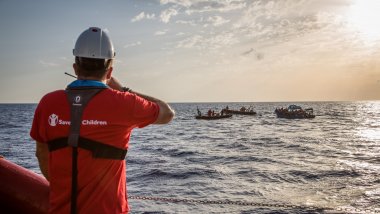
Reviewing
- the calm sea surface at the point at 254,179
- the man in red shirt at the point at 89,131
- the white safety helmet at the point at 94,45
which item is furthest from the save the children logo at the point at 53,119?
the calm sea surface at the point at 254,179

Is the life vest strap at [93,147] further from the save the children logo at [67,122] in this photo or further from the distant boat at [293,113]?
the distant boat at [293,113]

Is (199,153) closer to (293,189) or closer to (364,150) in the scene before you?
(293,189)

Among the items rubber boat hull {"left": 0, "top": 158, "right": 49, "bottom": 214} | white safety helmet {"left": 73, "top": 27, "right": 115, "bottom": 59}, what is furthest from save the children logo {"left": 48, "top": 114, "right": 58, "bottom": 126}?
rubber boat hull {"left": 0, "top": 158, "right": 49, "bottom": 214}

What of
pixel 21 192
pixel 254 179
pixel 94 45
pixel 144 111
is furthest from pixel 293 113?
pixel 94 45

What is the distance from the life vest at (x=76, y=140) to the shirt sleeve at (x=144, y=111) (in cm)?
23

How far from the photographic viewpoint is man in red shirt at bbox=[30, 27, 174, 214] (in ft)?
6.70

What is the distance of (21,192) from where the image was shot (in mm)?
3572

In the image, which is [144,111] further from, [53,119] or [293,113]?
[293,113]

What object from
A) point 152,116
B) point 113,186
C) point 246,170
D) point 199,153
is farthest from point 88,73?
point 199,153

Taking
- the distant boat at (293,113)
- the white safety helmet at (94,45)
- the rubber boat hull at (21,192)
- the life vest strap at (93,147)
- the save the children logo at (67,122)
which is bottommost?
the distant boat at (293,113)

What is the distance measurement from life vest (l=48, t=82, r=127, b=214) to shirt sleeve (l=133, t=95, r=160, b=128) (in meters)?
0.23

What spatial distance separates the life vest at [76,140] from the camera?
203cm

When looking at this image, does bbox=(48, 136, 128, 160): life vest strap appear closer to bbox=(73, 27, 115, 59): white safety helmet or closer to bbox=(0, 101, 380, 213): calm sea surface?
bbox=(73, 27, 115, 59): white safety helmet

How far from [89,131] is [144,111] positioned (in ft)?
1.16
